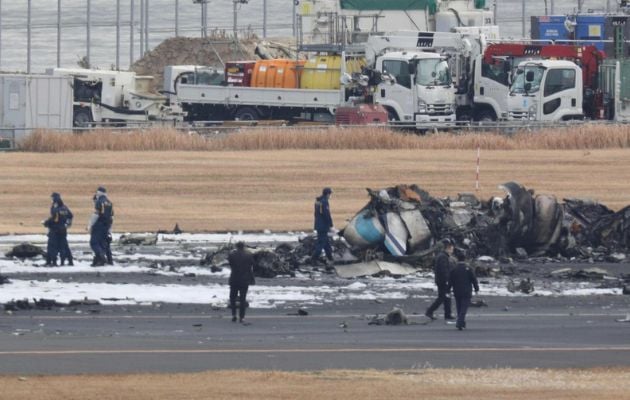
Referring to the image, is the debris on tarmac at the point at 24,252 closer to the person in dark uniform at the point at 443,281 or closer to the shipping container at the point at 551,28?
the person in dark uniform at the point at 443,281

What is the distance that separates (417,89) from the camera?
54.8m

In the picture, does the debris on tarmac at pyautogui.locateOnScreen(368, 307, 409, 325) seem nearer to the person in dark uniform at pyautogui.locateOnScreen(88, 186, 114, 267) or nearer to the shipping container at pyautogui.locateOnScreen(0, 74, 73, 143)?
the person in dark uniform at pyautogui.locateOnScreen(88, 186, 114, 267)

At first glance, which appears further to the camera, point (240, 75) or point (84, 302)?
point (240, 75)

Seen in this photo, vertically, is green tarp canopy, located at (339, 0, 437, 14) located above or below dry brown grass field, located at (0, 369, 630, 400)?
above

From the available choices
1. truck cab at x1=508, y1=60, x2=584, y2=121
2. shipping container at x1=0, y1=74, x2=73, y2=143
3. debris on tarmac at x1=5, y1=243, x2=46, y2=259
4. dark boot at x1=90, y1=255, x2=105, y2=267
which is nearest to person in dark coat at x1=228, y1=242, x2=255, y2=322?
dark boot at x1=90, y1=255, x2=105, y2=267

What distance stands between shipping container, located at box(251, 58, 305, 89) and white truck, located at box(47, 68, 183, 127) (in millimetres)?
4890

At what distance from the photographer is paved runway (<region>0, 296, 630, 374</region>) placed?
1803 centimetres

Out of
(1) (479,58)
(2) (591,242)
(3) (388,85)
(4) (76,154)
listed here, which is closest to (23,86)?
(4) (76,154)

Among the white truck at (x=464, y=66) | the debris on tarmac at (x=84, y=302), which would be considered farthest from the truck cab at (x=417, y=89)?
the debris on tarmac at (x=84, y=302)

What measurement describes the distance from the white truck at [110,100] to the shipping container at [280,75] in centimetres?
489

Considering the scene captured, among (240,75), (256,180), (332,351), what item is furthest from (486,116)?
(332,351)

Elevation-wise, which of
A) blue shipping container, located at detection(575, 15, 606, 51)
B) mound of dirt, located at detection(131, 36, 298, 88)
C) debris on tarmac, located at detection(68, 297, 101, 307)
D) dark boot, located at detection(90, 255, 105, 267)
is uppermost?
blue shipping container, located at detection(575, 15, 606, 51)

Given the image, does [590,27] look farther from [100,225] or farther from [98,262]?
[100,225]

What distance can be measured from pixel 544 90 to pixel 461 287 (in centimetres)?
3431
